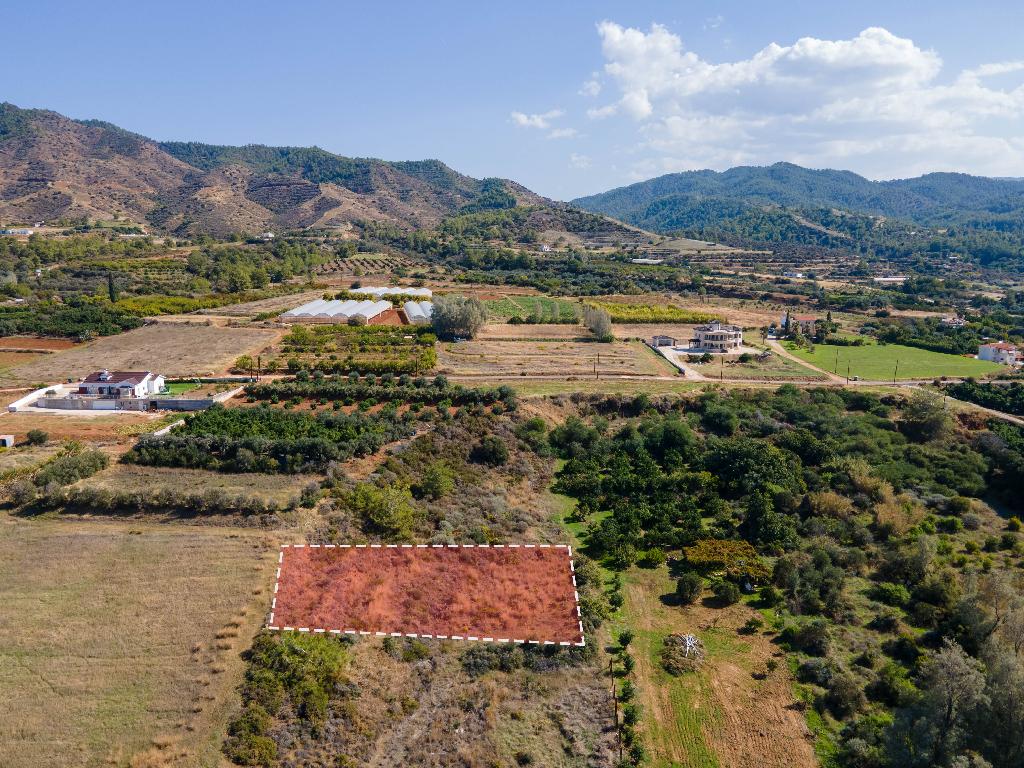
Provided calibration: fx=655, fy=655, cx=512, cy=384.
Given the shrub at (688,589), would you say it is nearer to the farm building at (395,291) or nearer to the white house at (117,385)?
the white house at (117,385)

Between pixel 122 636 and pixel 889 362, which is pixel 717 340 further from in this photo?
pixel 122 636

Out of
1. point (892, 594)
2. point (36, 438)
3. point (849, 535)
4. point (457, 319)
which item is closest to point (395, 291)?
point (457, 319)

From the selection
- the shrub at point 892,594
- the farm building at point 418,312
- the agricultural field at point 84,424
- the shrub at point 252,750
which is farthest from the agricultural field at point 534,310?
the shrub at point 252,750

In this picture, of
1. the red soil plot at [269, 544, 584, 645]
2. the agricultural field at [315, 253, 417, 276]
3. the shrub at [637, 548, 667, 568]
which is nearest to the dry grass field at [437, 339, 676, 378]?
the shrub at [637, 548, 667, 568]

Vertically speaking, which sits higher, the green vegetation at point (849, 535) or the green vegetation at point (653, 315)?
the green vegetation at point (653, 315)

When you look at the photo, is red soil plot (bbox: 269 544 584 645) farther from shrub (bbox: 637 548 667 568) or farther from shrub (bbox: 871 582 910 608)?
shrub (bbox: 871 582 910 608)

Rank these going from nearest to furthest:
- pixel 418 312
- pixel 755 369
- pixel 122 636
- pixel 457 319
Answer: pixel 122 636
pixel 755 369
pixel 457 319
pixel 418 312
